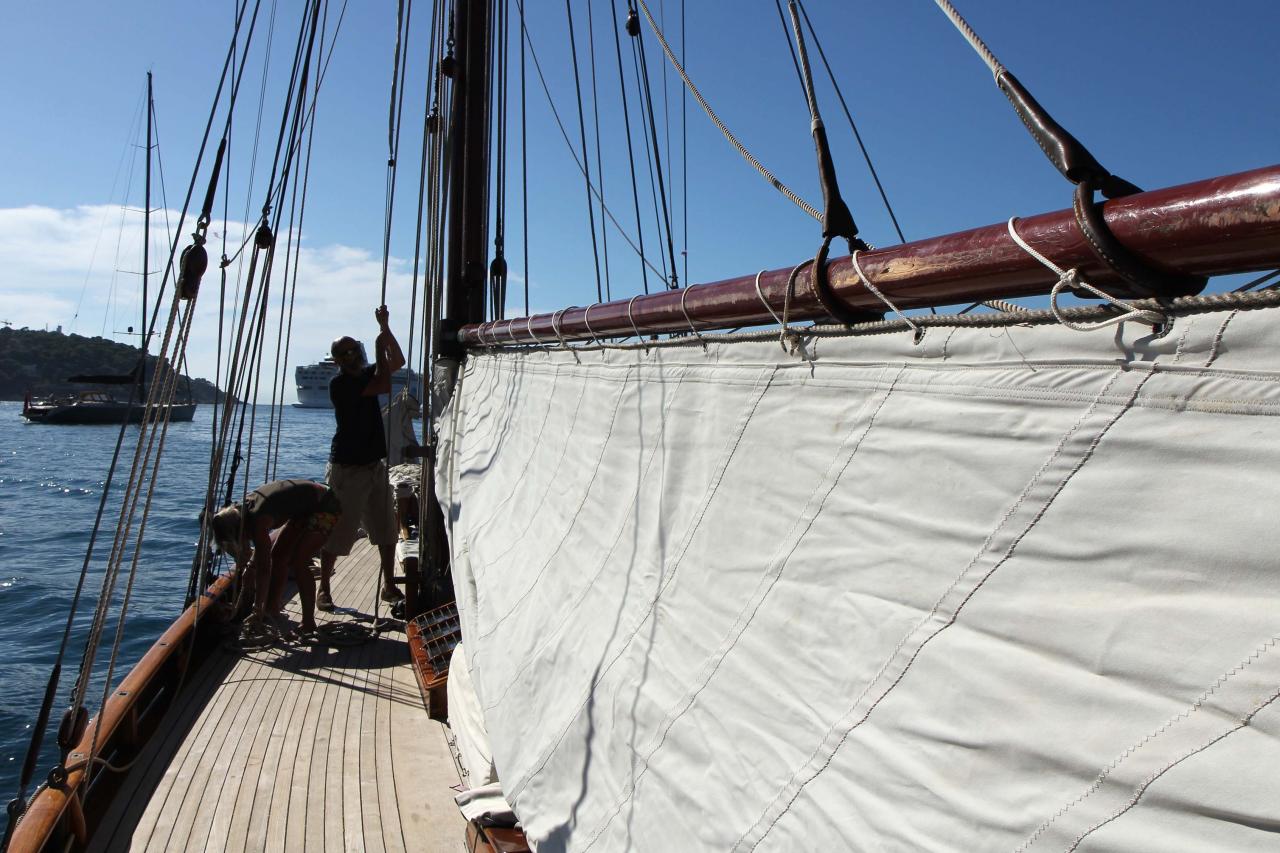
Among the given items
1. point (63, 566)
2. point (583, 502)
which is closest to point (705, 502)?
point (583, 502)

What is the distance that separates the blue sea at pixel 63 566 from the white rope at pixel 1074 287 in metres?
5.02

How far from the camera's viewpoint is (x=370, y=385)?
4.38 m

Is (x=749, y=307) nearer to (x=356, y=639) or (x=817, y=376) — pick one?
(x=817, y=376)

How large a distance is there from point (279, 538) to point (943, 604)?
4.19 metres

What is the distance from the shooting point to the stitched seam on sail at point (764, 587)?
1.06 m

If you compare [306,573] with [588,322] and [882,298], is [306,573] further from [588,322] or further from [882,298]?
[882,298]

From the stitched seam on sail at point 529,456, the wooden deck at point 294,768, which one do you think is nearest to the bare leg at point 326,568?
the wooden deck at point 294,768

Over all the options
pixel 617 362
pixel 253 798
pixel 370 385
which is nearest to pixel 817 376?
pixel 617 362

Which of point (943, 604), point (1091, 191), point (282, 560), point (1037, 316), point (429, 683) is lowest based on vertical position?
point (429, 683)

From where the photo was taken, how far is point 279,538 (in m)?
4.41

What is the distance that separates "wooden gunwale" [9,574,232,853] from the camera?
2.33m

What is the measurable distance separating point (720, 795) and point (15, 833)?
7.19ft

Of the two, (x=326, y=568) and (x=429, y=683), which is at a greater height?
(x=326, y=568)

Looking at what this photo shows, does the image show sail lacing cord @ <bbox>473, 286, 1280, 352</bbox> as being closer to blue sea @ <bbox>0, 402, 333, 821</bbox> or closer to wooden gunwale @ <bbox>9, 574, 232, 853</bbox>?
wooden gunwale @ <bbox>9, 574, 232, 853</bbox>
